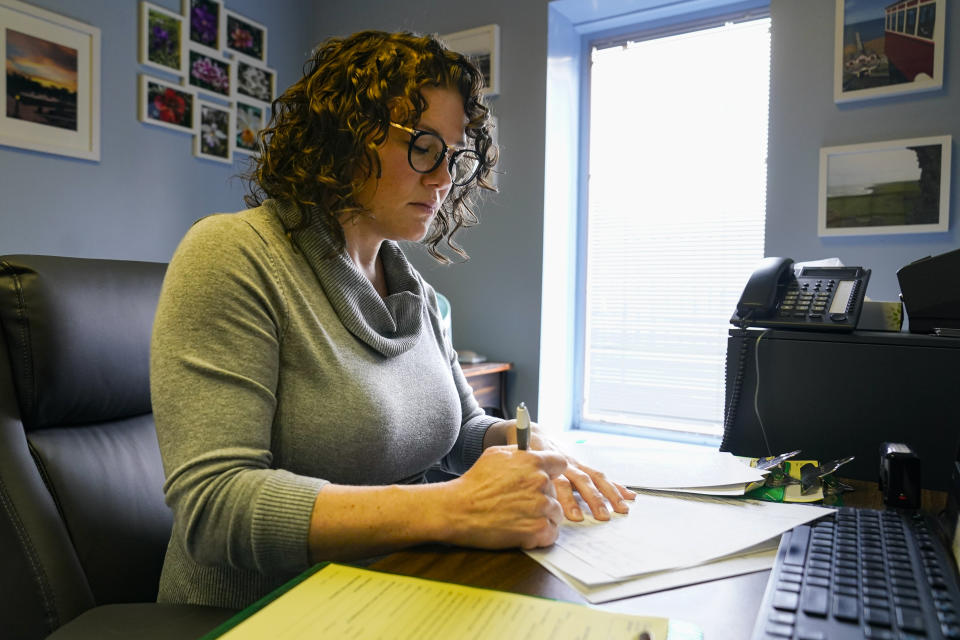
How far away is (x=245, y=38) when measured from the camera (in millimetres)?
2785

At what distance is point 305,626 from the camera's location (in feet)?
1.62

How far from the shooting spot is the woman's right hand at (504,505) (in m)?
0.67

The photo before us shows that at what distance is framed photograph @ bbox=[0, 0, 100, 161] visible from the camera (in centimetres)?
202

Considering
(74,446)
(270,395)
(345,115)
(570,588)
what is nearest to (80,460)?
(74,446)

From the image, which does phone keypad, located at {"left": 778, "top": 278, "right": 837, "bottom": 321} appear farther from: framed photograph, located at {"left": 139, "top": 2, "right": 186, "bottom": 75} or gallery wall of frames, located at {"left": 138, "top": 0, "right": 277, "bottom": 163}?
framed photograph, located at {"left": 139, "top": 2, "right": 186, "bottom": 75}

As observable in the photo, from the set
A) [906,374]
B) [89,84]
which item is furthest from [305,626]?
[89,84]

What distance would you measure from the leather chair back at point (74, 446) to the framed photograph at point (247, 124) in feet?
6.17

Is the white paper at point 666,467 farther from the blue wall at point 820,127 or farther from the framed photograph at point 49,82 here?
the framed photograph at point 49,82

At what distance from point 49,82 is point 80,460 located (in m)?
1.72

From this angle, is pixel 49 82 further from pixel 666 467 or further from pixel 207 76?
pixel 666 467

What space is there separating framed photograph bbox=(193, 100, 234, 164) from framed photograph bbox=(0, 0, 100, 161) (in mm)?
397

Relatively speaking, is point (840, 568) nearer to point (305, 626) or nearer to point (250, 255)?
point (305, 626)

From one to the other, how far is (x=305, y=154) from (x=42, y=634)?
691 millimetres

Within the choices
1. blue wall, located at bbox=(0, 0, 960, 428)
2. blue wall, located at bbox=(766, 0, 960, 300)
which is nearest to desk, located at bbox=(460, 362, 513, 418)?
blue wall, located at bbox=(0, 0, 960, 428)
